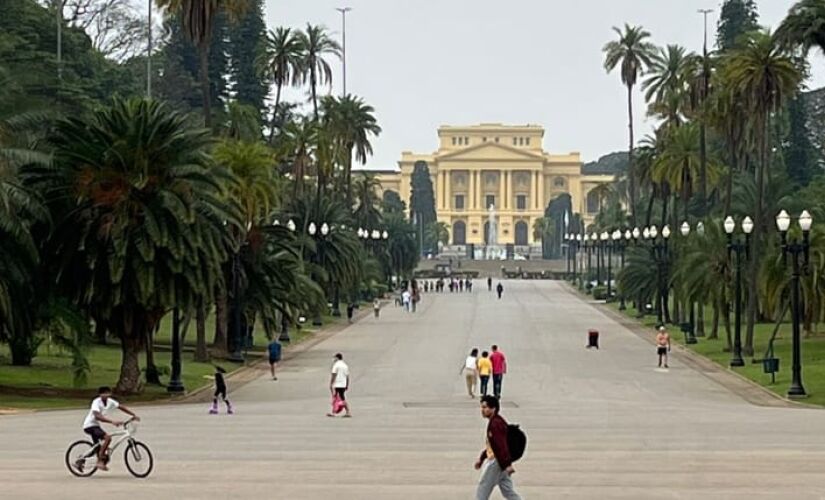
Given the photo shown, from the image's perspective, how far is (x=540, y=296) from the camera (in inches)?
4779

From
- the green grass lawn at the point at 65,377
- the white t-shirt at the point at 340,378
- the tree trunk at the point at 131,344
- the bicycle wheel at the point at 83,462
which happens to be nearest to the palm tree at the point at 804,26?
the green grass lawn at the point at 65,377

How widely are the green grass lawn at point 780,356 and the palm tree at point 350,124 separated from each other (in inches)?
1306

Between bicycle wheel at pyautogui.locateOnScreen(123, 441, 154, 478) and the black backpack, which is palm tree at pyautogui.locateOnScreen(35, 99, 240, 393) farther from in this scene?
the black backpack

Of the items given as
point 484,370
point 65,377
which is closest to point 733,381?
point 484,370

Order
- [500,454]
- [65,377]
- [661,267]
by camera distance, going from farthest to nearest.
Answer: [661,267] → [65,377] → [500,454]

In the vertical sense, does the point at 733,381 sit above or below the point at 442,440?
below

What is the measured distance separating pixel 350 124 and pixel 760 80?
51761mm

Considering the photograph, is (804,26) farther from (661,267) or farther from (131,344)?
(131,344)

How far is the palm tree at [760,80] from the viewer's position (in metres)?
59.3

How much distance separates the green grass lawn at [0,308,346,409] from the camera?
132 ft

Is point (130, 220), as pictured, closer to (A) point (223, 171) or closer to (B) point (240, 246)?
(A) point (223, 171)

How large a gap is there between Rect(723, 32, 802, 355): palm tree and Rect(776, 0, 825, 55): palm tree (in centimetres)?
105

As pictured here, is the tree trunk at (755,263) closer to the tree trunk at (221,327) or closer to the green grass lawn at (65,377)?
the green grass lawn at (65,377)

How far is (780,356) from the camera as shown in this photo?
57.0 metres
